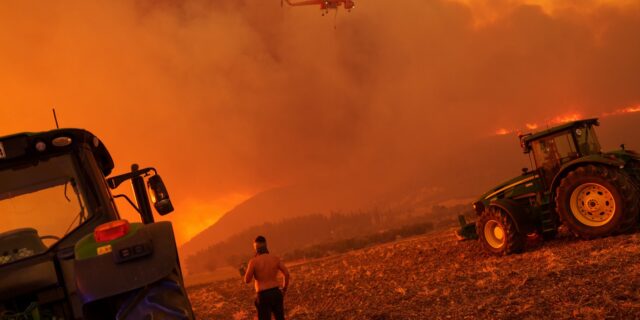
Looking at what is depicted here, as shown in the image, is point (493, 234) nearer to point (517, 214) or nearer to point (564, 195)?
point (517, 214)

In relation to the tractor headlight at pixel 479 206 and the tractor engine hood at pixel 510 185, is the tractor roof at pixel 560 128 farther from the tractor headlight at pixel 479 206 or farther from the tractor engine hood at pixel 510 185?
the tractor headlight at pixel 479 206

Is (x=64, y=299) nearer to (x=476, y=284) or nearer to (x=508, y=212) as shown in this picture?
(x=476, y=284)

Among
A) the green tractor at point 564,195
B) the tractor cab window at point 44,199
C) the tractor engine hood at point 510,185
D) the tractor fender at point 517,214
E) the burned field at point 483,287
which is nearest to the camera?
the tractor cab window at point 44,199

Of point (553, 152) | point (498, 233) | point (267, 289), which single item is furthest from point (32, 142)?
point (553, 152)

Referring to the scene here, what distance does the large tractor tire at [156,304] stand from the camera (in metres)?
3.23

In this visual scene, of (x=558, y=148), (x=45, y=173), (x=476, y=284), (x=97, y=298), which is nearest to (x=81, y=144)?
(x=45, y=173)

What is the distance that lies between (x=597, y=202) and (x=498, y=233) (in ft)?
8.24

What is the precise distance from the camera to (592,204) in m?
10.6

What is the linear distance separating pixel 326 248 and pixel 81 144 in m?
37.9

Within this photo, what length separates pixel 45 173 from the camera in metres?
4.29

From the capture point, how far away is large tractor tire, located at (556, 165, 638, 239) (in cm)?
990

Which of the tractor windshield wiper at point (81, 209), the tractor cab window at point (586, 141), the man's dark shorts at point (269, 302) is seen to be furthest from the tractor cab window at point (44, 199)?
the tractor cab window at point (586, 141)

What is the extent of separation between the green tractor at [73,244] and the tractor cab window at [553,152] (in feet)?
33.0

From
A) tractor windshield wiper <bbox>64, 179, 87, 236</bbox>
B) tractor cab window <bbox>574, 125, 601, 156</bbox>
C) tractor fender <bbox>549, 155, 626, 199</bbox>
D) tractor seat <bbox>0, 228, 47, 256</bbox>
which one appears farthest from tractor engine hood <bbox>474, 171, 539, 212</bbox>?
tractor seat <bbox>0, 228, 47, 256</bbox>
